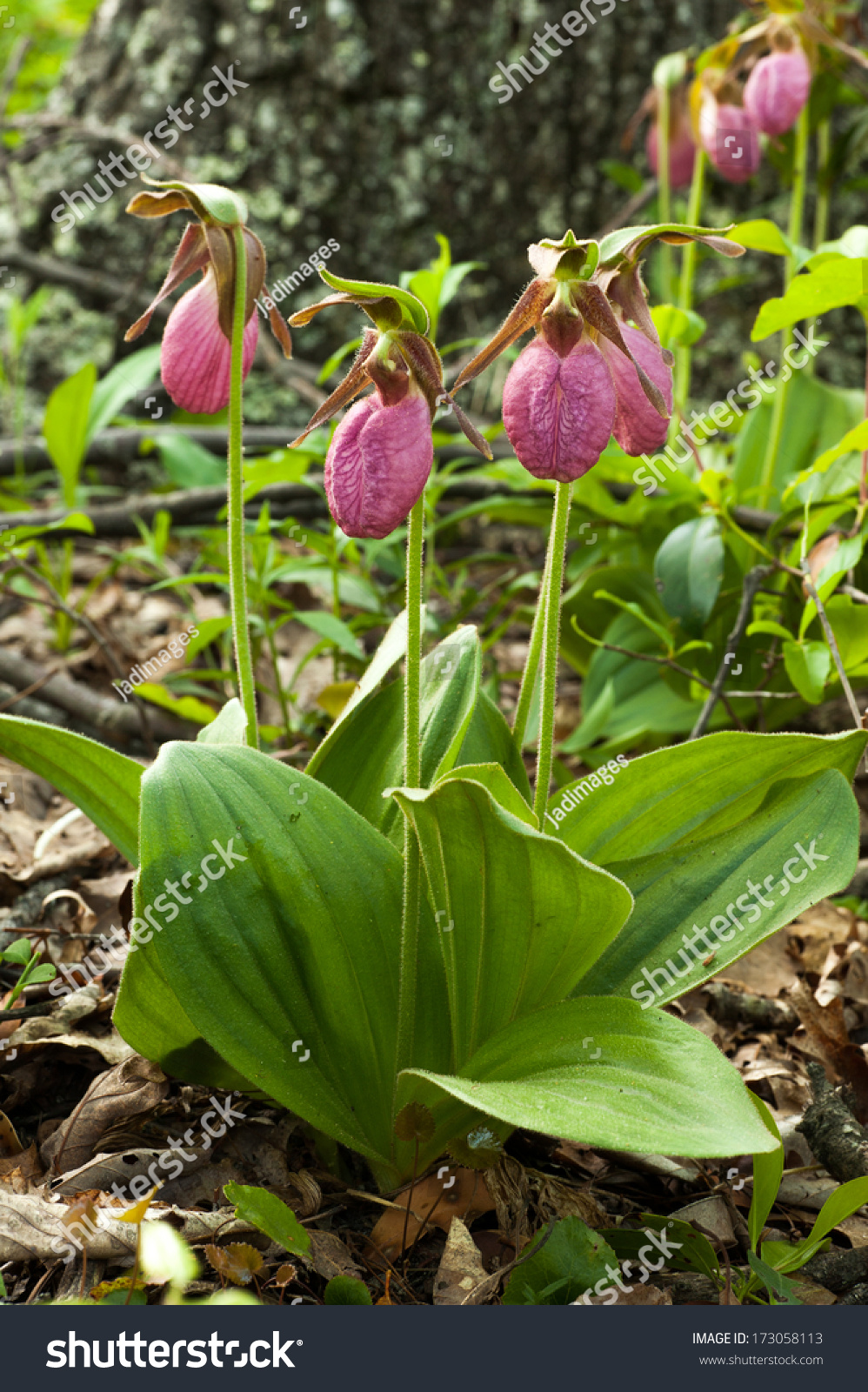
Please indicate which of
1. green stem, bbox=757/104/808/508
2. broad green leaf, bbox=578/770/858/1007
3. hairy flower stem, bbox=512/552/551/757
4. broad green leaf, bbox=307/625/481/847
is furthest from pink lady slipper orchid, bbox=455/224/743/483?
green stem, bbox=757/104/808/508

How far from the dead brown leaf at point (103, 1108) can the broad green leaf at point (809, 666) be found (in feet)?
3.76

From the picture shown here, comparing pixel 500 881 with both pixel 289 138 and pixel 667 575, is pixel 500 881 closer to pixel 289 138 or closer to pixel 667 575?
pixel 667 575

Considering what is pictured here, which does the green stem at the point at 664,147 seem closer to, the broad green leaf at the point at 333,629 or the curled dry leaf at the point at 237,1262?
the broad green leaf at the point at 333,629

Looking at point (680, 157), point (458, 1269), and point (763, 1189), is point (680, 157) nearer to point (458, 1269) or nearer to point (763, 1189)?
point (763, 1189)

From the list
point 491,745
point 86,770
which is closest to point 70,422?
point 86,770

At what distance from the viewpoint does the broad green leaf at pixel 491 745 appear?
4.57 ft

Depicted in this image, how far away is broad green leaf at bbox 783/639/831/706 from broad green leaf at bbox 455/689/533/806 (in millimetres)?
534

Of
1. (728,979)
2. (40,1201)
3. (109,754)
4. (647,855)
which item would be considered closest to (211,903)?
(109,754)

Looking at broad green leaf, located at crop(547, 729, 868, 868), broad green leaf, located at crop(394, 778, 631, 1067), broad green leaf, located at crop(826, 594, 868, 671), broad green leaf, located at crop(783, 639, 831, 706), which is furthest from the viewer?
broad green leaf, located at crop(826, 594, 868, 671)

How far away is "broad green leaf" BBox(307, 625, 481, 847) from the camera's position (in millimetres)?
1362

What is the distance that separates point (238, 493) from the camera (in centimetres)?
126

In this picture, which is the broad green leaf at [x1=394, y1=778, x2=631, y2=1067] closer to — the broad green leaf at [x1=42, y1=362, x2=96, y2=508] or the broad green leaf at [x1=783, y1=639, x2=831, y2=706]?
the broad green leaf at [x1=783, y1=639, x2=831, y2=706]

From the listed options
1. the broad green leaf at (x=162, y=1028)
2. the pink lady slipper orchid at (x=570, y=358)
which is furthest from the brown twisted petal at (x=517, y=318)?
the broad green leaf at (x=162, y=1028)

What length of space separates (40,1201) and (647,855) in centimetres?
83
